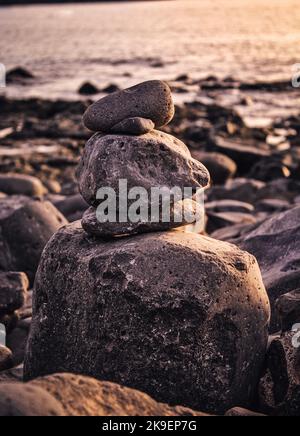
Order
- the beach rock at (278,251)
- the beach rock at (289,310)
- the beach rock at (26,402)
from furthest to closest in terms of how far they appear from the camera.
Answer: the beach rock at (278,251), the beach rock at (289,310), the beach rock at (26,402)

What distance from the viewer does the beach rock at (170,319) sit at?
543cm

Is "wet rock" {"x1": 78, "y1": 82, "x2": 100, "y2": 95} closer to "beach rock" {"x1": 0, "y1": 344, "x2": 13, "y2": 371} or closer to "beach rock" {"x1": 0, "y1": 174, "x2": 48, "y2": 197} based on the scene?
"beach rock" {"x1": 0, "y1": 174, "x2": 48, "y2": 197}

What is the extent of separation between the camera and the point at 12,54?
57.6 metres

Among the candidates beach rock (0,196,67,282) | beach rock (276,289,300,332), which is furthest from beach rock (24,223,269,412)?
beach rock (0,196,67,282)

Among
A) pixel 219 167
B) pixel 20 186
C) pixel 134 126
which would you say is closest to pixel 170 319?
pixel 134 126

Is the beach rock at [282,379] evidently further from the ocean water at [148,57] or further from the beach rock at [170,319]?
the ocean water at [148,57]

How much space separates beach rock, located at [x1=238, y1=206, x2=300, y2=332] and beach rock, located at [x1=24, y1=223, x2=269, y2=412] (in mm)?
1143

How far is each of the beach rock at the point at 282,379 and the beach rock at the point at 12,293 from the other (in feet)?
10.2

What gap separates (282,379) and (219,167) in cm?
1253

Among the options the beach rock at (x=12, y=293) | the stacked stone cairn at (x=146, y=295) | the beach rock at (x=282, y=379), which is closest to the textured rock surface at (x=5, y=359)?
the stacked stone cairn at (x=146, y=295)

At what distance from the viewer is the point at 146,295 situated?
5.44 meters

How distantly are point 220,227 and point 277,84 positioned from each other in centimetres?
2463

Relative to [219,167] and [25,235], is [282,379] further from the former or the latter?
[219,167]

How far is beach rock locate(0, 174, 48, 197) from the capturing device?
50.1 ft
